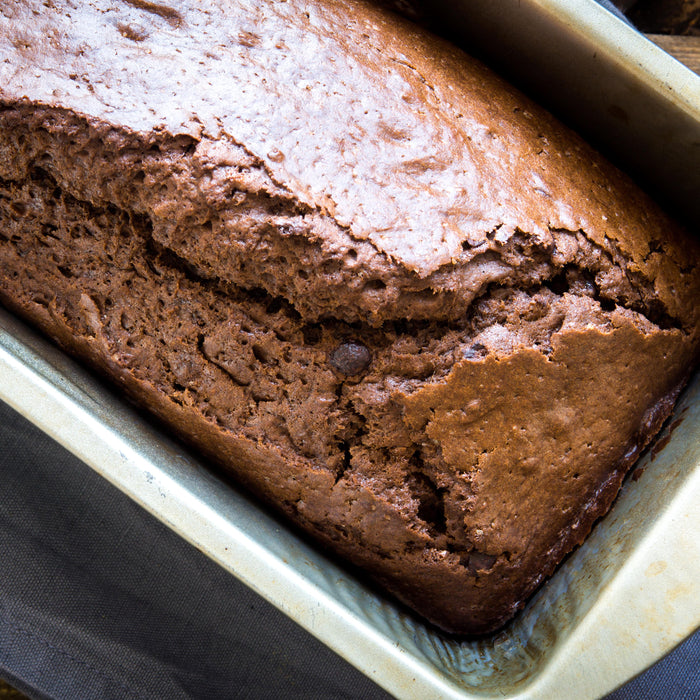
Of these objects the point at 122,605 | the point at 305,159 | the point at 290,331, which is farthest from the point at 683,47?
the point at 122,605

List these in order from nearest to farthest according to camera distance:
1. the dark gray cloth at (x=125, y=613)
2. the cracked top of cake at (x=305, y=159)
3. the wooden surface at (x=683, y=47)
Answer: the cracked top of cake at (x=305, y=159) < the dark gray cloth at (x=125, y=613) < the wooden surface at (x=683, y=47)

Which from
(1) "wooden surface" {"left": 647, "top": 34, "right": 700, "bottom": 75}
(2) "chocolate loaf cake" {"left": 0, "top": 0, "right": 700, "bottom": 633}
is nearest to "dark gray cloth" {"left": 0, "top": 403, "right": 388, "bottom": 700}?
(2) "chocolate loaf cake" {"left": 0, "top": 0, "right": 700, "bottom": 633}

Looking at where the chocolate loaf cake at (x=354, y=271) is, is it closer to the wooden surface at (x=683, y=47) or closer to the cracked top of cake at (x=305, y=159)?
the cracked top of cake at (x=305, y=159)

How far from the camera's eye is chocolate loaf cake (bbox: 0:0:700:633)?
3.09 feet

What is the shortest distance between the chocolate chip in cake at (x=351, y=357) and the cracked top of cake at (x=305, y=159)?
2.1 inches

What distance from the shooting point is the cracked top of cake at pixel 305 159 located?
0.93 metres

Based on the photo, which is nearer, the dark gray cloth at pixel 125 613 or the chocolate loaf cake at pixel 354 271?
the chocolate loaf cake at pixel 354 271

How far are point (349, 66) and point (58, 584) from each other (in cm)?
119

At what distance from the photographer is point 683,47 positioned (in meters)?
1.58

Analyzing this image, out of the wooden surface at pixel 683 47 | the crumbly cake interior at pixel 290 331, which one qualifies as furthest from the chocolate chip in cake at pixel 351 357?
the wooden surface at pixel 683 47

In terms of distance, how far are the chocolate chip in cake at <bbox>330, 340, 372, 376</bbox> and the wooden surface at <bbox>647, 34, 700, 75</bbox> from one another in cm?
122

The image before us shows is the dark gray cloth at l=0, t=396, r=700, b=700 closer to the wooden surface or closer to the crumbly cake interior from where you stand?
the crumbly cake interior

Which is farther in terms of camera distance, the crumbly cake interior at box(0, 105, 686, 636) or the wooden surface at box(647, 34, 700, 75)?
the wooden surface at box(647, 34, 700, 75)

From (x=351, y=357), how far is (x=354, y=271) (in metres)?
0.15
